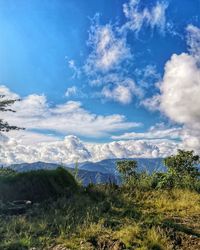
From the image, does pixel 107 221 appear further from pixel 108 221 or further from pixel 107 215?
pixel 107 215

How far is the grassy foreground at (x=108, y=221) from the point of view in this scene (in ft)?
37.0

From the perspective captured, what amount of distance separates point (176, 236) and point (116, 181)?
9.51m

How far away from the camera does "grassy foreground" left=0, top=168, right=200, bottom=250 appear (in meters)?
11.3

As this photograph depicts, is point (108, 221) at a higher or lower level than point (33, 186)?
lower

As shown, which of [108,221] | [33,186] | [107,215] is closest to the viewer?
[108,221]

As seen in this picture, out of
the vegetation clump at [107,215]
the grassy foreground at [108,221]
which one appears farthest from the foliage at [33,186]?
the grassy foreground at [108,221]

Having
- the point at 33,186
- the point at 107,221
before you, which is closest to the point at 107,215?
the point at 107,221

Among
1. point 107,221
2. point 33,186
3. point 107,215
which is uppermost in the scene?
point 33,186

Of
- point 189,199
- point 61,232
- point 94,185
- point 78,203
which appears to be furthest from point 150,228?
point 94,185

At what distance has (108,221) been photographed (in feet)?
43.4

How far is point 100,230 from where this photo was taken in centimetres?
1228

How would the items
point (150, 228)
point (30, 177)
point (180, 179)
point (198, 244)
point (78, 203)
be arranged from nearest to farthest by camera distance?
1. point (198, 244)
2. point (150, 228)
3. point (78, 203)
4. point (30, 177)
5. point (180, 179)

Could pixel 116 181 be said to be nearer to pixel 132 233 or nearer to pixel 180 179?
pixel 180 179

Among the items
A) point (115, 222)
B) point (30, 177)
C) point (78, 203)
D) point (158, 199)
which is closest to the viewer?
point (115, 222)
